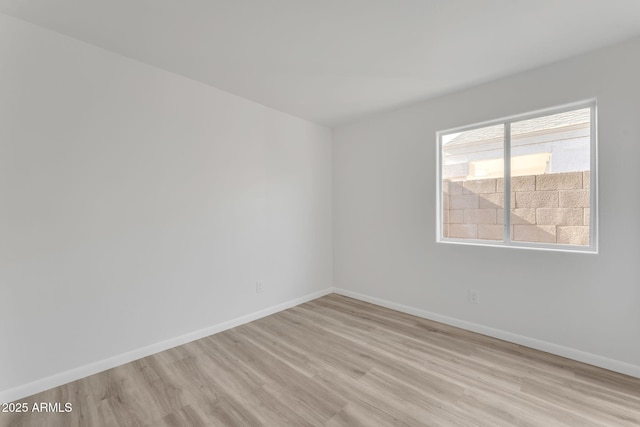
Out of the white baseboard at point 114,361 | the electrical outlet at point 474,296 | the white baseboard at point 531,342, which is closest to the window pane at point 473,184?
the electrical outlet at point 474,296

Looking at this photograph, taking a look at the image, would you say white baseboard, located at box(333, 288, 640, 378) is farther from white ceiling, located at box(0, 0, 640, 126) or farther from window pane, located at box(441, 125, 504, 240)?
white ceiling, located at box(0, 0, 640, 126)

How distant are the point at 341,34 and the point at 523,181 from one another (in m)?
2.12

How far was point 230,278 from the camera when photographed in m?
2.89

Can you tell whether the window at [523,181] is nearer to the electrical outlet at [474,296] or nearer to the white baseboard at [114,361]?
the electrical outlet at [474,296]

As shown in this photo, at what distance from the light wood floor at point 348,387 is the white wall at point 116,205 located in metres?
0.38

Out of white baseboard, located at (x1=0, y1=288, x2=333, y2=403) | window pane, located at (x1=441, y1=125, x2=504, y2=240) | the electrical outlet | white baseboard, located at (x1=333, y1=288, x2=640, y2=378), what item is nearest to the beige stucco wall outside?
window pane, located at (x1=441, y1=125, x2=504, y2=240)

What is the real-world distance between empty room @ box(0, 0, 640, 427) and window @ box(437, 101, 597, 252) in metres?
0.02

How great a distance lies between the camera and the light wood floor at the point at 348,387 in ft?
5.29

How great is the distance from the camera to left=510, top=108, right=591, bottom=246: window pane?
89.9 inches

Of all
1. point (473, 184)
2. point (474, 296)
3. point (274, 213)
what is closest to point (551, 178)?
point (473, 184)

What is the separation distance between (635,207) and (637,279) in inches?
20.8

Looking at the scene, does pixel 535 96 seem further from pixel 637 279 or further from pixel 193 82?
pixel 193 82

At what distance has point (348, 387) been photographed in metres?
1.89

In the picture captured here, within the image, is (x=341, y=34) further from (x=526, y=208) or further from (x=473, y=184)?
(x=526, y=208)
